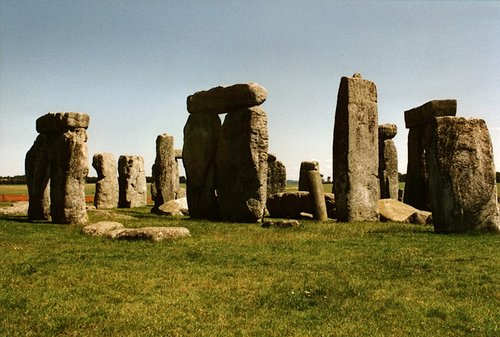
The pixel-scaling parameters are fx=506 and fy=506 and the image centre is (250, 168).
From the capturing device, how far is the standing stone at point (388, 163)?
27.6 m

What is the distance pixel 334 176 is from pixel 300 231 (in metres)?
4.68

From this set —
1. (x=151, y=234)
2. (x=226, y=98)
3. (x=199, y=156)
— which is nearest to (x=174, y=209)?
(x=199, y=156)

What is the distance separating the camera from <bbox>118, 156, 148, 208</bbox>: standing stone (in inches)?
1257

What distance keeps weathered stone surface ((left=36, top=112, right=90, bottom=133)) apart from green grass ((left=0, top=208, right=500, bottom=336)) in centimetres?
533

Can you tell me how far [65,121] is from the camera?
16703 millimetres

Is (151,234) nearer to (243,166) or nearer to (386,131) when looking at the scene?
(243,166)

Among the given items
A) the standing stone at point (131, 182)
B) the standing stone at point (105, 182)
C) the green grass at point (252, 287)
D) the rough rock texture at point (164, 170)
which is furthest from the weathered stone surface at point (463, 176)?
the standing stone at point (131, 182)

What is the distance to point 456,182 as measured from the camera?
13.5m

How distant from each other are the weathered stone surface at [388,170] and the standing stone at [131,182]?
15196mm

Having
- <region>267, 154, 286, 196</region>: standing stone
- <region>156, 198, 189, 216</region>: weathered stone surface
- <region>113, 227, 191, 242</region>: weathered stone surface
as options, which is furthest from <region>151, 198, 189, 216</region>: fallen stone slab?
<region>113, 227, 191, 242</region>: weathered stone surface

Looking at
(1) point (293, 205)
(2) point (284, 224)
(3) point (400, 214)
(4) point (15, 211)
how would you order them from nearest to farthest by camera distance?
(2) point (284, 224) < (3) point (400, 214) < (1) point (293, 205) < (4) point (15, 211)

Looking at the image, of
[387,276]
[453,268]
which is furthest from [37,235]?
[453,268]

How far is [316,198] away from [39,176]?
1018cm

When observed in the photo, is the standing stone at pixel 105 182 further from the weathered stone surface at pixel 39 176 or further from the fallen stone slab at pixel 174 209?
the weathered stone surface at pixel 39 176
